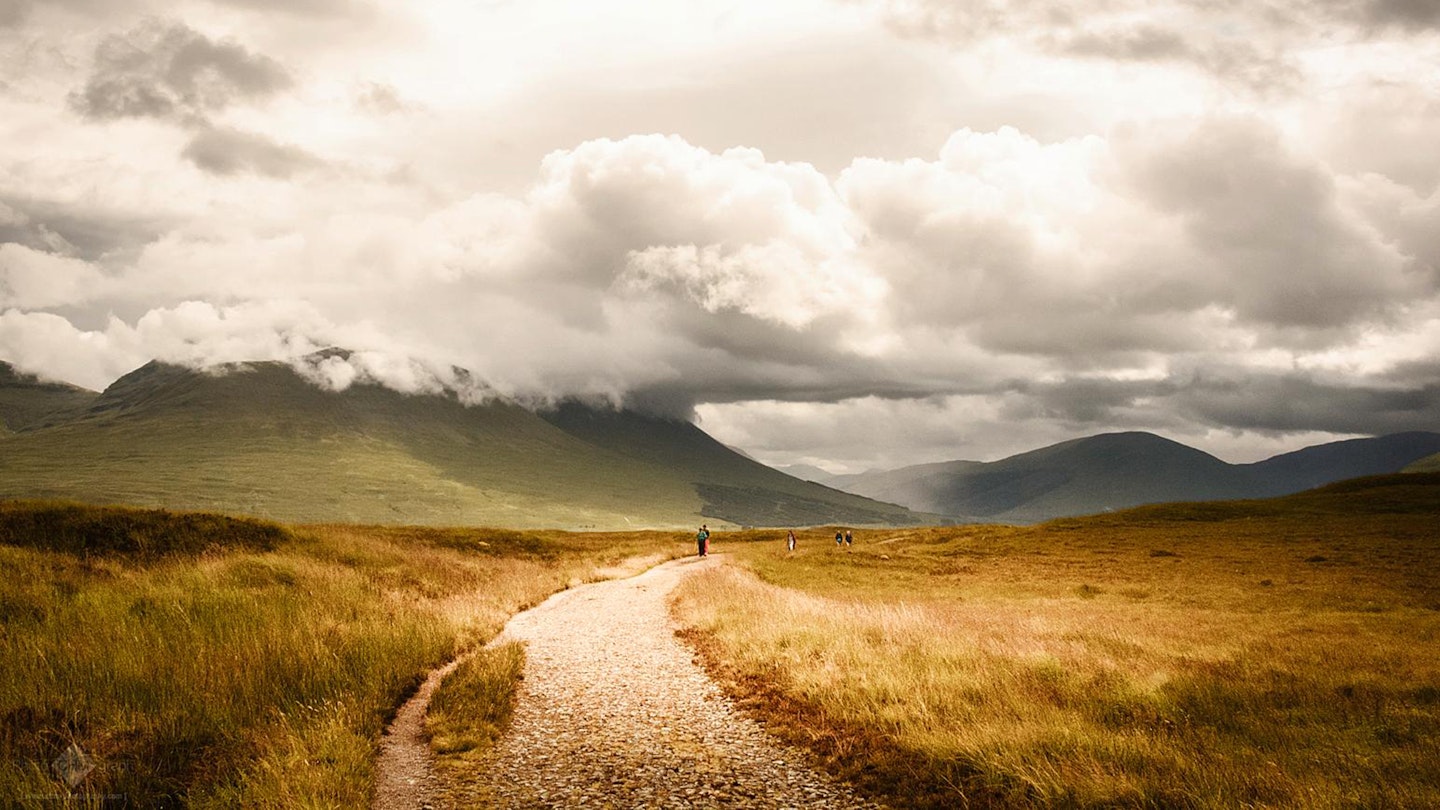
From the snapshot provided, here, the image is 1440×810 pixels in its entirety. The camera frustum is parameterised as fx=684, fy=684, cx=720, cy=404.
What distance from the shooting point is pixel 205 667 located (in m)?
10.8

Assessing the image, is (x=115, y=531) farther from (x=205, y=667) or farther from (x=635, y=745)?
(x=635, y=745)

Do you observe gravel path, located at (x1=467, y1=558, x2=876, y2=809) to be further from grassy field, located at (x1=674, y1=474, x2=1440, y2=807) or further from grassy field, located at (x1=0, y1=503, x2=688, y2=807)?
grassy field, located at (x1=0, y1=503, x2=688, y2=807)

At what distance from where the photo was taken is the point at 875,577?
45.6 m

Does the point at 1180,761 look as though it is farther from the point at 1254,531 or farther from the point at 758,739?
the point at 1254,531

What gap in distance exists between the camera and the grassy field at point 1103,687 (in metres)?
7.65

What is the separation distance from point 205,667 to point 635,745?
707 centimetres

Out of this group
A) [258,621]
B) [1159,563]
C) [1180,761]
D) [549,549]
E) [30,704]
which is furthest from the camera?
[549,549]

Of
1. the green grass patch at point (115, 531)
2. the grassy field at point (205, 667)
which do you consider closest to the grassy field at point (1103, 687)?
the grassy field at point (205, 667)

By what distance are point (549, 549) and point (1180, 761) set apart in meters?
67.6

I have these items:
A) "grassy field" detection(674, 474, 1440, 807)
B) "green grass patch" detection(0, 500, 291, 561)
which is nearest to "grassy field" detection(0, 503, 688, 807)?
"green grass patch" detection(0, 500, 291, 561)

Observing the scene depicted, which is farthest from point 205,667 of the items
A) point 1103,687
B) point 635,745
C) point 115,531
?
point 115,531

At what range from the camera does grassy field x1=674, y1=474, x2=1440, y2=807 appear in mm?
7648

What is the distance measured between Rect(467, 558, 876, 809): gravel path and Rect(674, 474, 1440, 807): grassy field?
2.24 ft

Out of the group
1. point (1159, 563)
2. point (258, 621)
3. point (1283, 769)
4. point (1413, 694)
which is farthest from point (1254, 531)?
point (258, 621)
